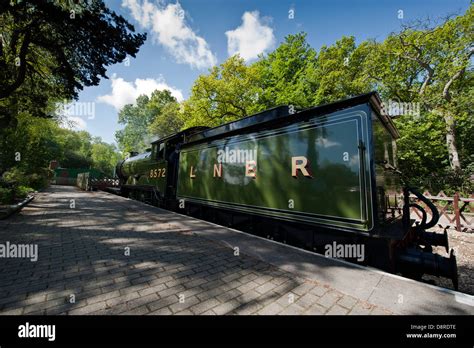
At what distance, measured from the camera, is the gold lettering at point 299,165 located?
4031 millimetres

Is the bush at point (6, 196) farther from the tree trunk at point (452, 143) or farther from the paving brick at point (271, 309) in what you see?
the tree trunk at point (452, 143)

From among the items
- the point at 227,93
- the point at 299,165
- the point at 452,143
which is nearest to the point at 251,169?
the point at 299,165

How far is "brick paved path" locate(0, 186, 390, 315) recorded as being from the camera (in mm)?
2303

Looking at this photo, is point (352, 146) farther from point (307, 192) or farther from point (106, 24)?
point (106, 24)

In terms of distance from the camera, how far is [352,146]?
135 inches

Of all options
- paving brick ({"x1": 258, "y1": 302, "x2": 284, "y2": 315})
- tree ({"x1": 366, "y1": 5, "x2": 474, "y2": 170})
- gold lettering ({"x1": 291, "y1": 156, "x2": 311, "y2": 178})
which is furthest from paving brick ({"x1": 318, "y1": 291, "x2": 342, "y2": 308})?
tree ({"x1": 366, "y1": 5, "x2": 474, "y2": 170})

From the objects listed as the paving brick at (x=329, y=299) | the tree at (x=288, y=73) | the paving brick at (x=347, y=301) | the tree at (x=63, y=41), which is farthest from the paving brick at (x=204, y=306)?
the tree at (x=288, y=73)

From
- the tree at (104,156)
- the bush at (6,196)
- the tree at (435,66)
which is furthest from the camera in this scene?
the tree at (104,156)

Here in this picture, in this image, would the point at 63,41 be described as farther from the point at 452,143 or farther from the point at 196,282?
the point at 452,143

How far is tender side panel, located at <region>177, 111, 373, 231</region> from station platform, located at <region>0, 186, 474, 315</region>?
32.9 inches

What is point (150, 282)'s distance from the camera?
2.83 m

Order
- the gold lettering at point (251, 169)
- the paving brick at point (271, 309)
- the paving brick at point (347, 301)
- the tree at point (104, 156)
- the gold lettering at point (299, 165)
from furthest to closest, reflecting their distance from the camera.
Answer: the tree at point (104, 156), the gold lettering at point (251, 169), the gold lettering at point (299, 165), the paving brick at point (347, 301), the paving brick at point (271, 309)

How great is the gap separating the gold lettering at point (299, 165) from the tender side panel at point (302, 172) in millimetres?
16
